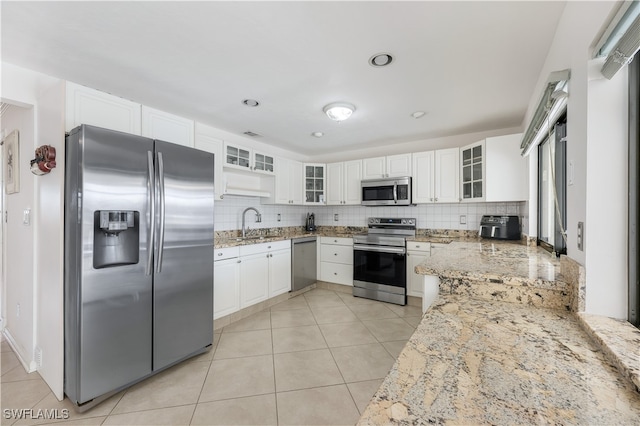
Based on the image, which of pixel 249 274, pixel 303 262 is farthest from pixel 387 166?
pixel 249 274

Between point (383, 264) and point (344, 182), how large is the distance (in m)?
1.46

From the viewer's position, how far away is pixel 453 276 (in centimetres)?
126

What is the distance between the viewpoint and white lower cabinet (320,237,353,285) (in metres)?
4.09

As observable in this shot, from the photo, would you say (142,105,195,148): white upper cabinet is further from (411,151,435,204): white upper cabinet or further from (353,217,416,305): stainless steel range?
(411,151,435,204): white upper cabinet

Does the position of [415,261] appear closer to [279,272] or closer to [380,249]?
[380,249]

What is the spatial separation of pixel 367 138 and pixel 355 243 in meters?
1.55

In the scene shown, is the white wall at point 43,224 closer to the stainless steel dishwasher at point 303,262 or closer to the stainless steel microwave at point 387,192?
the stainless steel dishwasher at point 303,262

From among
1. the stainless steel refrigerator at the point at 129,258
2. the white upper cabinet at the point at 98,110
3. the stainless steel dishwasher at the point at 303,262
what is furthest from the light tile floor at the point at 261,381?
the white upper cabinet at the point at 98,110

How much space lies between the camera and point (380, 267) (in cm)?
373

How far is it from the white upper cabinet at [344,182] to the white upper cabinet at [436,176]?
2.88ft

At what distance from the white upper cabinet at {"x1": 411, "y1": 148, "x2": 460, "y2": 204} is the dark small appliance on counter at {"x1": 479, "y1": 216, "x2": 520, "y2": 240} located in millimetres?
469

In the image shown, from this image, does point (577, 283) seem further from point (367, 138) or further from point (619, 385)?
point (367, 138)

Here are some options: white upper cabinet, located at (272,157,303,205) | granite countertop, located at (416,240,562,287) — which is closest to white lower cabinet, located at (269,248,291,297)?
white upper cabinet, located at (272,157,303,205)

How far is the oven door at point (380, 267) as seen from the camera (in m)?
3.57
